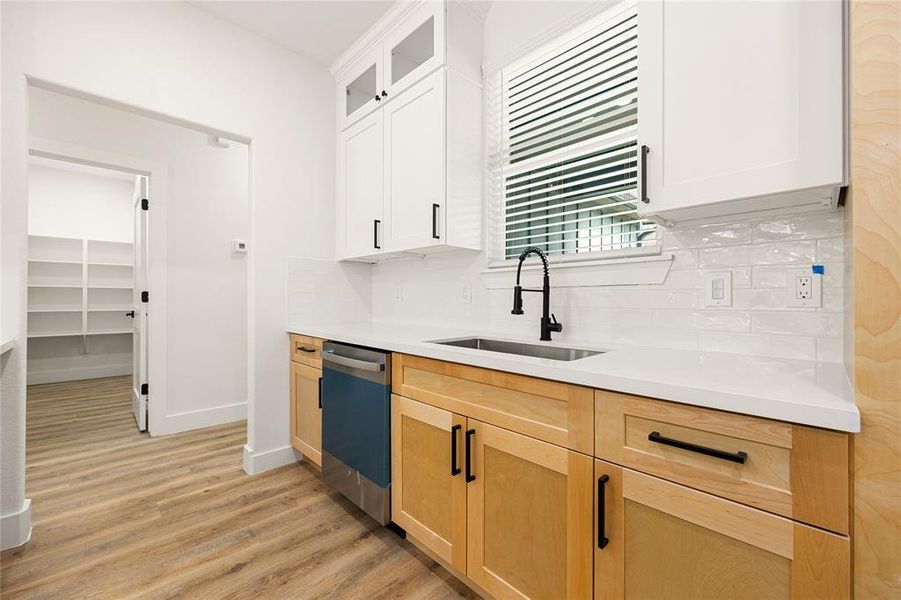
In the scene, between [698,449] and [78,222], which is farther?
[78,222]

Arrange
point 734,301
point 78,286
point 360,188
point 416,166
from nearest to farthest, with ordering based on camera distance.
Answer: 1. point 734,301
2. point 416,166
3. point 360,188
4. point 78,286

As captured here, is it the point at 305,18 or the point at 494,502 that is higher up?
the point at 305,18

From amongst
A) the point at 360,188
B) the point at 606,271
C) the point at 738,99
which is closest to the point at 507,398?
the point at 606,271

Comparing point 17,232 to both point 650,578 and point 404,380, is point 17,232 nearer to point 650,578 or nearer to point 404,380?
point 404,380

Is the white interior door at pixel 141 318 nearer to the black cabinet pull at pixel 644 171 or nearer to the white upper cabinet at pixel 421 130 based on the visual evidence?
the white upper cabinet at pixel 421 130

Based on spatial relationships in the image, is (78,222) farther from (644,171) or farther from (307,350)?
(644,171)

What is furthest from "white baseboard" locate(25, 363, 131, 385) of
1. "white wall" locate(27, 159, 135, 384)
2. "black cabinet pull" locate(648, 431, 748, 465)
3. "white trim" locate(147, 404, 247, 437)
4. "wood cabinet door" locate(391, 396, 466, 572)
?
"black cabinet pull" locate(648, 431, 748, 465)

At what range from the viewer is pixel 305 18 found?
2408 millimetres

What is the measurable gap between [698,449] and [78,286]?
6936mm

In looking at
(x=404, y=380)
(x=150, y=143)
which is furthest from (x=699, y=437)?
(x=150, y=143)

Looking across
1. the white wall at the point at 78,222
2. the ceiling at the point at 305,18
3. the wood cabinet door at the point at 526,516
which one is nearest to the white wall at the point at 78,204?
the white wall at the point at 78,222

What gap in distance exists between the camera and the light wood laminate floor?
1531mm

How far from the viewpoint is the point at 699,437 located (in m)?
0.88

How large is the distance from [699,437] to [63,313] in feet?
23.4
